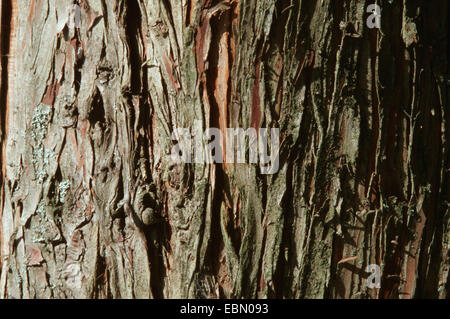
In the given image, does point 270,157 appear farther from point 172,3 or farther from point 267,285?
point 172,3

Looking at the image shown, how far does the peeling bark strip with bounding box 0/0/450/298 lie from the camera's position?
1599mm

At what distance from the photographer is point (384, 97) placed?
1636 millimetres

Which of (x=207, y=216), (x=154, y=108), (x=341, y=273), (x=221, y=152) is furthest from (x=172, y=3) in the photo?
(x=341, y=273)

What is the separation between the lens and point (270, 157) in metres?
1.61

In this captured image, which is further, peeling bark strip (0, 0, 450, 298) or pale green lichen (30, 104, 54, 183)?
pale green lichen (30, 104, 54, 183)

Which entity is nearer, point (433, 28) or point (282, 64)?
point (282, 64)

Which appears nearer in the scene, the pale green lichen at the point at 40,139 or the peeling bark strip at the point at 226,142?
the peeling bark strip at the point at 226,142

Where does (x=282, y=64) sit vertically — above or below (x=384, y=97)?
above

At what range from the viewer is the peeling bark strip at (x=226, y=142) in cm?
160

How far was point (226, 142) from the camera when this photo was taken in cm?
162

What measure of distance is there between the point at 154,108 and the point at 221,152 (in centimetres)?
28

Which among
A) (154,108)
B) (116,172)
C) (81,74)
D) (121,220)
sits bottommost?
(121,220)

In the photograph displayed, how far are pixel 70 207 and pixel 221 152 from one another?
60 centimetres

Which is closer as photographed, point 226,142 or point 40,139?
point 226,142
